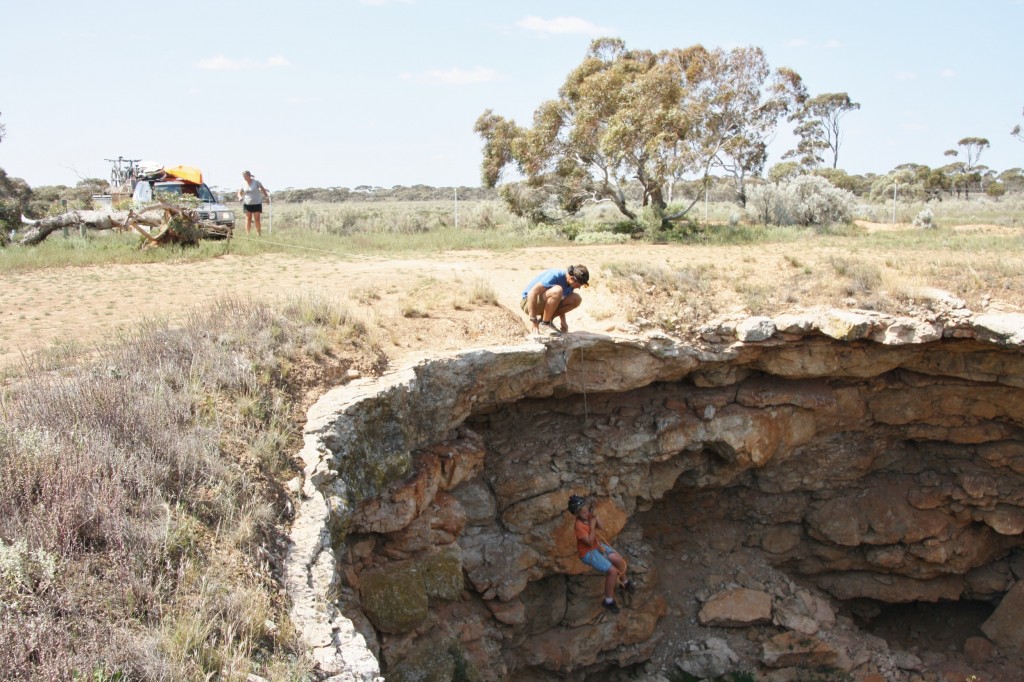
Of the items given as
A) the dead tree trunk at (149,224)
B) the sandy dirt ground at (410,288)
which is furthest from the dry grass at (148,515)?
the dead tree trunk at (149,224)

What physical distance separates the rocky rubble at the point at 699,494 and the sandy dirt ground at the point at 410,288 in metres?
0.59

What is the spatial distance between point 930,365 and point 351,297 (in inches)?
339

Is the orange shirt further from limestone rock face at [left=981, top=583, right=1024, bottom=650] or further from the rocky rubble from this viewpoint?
limestone rock face at [left=981, top=583, right=1024, bottom=650]

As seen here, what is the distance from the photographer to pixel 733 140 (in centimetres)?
1916

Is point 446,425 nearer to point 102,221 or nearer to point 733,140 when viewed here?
point 102,221

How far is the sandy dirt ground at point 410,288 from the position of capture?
364 inches

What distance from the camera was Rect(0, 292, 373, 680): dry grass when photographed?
3842mm

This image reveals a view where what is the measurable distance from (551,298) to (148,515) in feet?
18.1

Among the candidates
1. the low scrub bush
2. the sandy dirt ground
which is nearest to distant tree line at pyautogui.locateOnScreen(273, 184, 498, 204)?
the low scrub bush

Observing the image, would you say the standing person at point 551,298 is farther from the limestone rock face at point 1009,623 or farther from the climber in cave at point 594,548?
the limestone rock face at point 1009,623

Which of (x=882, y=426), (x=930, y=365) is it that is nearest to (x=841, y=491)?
(x=882, y=426)

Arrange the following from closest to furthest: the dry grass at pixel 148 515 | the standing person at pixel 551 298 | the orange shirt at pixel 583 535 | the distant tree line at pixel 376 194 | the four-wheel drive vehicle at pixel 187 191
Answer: the dry grass at pixel 148 515 < the standing person at pixel 551 298 < the orange shirt at pixel 583 535 < the four-wheel drive vehicle at pixel 187 191 < the distant tree line at pixel 376 194

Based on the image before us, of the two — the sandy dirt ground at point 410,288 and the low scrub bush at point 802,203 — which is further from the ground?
the low scrub bush at point 802,203

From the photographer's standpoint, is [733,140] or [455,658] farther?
[733,140]
